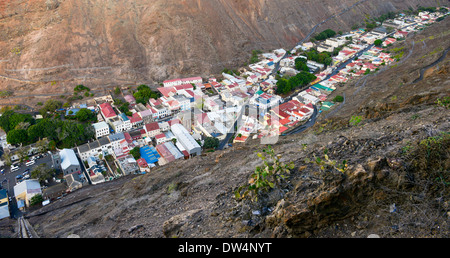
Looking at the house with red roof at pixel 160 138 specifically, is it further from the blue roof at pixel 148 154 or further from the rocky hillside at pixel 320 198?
the rocky hillside at pixel 320 198

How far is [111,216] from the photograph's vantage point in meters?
13.2

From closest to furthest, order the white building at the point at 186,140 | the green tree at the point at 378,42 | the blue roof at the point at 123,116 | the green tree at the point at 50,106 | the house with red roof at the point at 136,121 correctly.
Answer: the white building at the point at 186,140 → the blue roof at the point at 123,116 → the house with red roof at the point at 136,121 → the green tree at the point at 50,106 → the green tree at the point at 378,42

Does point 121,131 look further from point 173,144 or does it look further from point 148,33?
point 148,33

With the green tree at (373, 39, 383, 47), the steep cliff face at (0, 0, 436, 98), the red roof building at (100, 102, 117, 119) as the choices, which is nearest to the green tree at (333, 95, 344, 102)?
the steep cliff face at (0, 0, 436, 98)

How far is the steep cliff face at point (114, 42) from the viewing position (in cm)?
3634

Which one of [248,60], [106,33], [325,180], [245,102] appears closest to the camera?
[325,180]

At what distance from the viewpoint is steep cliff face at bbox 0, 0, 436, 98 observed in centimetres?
3634

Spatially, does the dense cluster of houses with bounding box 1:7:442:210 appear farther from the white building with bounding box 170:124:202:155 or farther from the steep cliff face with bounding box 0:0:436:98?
the steep cliff face with bounding box 0:0:436:98

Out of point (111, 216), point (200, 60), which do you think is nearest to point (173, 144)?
point (111, 216)

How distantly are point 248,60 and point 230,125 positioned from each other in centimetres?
1840

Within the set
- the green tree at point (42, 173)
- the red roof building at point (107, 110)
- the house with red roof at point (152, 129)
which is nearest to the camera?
the green tree at point (42, 173)

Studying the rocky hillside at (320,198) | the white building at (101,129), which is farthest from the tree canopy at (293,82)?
the white building at (101,129)

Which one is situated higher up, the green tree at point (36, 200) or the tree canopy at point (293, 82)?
the tree canopy at point (293, 82)

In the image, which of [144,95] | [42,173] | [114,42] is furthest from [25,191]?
[114,42]
